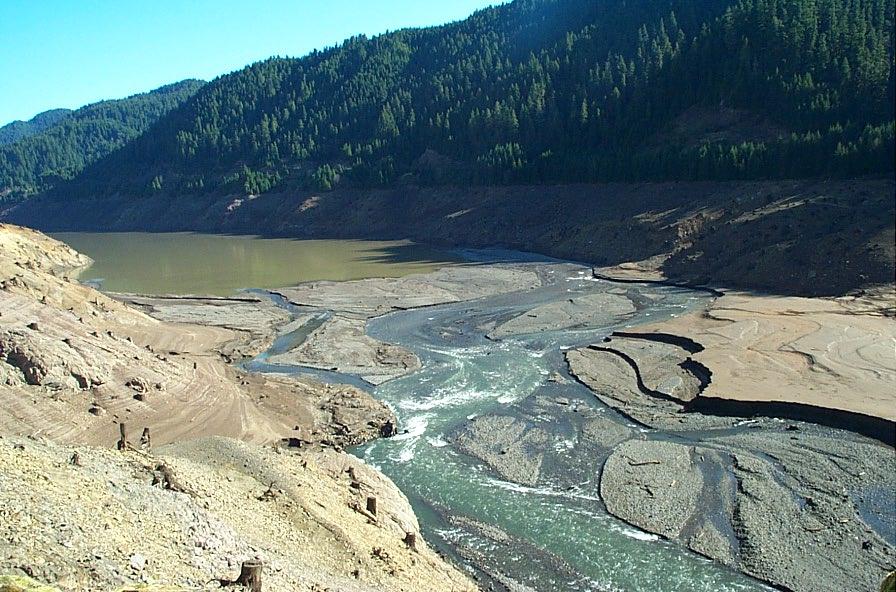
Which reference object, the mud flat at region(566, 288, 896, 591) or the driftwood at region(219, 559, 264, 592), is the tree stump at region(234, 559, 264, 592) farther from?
the mud flat at region(566, 288, 896, 591)

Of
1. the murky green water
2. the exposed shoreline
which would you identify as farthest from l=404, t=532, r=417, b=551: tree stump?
the murky green water

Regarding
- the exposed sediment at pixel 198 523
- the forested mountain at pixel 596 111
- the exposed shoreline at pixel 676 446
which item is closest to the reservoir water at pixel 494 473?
the exposed shoreline at pixel 676 446

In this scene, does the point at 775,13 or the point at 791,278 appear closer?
the point at 791,278

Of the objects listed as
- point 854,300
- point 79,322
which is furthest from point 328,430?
point 854,300

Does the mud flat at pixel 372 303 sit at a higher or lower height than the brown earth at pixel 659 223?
lower

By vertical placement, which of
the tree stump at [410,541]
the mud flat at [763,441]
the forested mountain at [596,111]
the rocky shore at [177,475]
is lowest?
Answer: the mud flat at [763,441]

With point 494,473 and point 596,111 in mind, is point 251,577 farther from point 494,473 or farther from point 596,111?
point 596,111

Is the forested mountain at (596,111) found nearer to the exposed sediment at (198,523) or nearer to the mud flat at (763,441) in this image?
the mud flat at (763,441)

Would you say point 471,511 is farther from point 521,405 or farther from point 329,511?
point 521,405
